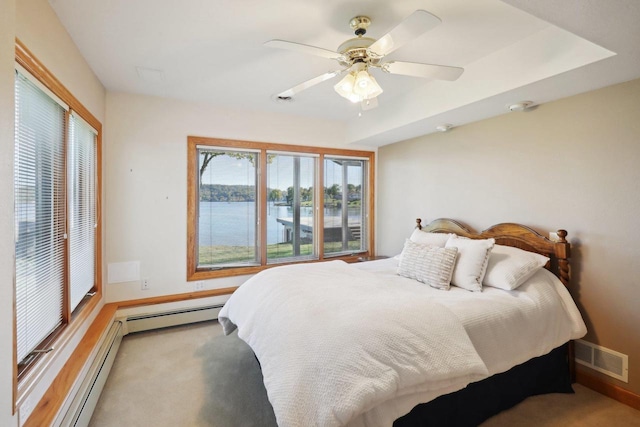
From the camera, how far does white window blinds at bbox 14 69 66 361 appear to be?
1.48 metres

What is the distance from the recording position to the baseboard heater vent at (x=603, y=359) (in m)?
2.07

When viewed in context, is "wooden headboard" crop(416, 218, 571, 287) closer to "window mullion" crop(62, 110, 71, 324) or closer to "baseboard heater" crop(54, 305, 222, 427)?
"baseboard heater" crop(54, 305, 222, 427)

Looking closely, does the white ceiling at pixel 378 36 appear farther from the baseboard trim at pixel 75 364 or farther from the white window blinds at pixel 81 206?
the baseboard trim at pixel 75 364

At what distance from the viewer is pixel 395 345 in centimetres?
Result: 149

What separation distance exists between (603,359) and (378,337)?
1947 millimetres

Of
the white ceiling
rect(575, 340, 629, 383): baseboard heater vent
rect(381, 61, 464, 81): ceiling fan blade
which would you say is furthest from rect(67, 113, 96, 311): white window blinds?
rect(575, 340, 629, 383): baseboard heater vent

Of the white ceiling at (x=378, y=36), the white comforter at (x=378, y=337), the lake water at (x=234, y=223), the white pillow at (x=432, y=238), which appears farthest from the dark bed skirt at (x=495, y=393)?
the lake water at (x=234, y=223)

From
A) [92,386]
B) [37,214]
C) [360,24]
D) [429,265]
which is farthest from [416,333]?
[37,214]

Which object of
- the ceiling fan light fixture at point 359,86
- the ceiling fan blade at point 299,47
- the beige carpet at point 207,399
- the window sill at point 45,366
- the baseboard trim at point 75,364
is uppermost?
the ceiling fan blade at point 299,47

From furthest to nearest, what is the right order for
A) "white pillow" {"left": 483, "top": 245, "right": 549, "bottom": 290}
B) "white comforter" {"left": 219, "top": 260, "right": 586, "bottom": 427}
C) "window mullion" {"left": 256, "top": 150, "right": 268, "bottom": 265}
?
"window mullion" {"left": 256, "top": 150, "right": 268, "bottom": 265} < "white pillow" {"left": 483, "top": 245, "right": 549, "bottom": 290} < "white comforter" {"left": 219, "top": 260, "right": 586, "bottom": 427}

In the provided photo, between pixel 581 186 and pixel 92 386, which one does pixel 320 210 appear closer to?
pixel 581 186

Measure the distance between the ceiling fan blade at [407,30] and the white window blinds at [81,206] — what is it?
→ 2228mm

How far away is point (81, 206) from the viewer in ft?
8.08

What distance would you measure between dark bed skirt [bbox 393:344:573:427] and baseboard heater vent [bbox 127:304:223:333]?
2.56 metres
